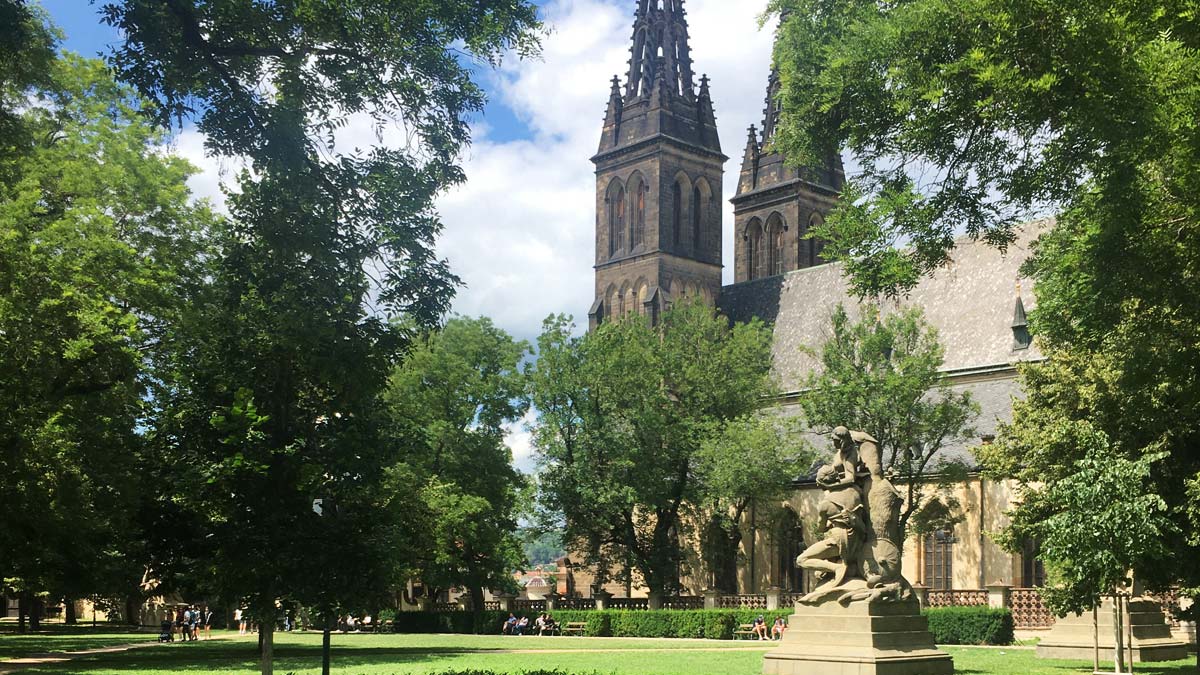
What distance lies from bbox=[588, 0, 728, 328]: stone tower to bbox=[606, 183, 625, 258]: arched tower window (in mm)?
59

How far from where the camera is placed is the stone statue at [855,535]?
66.3ft

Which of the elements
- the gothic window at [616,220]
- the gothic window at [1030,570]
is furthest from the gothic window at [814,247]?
the gothic window at [1030,570]

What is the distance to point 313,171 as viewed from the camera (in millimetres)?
15305

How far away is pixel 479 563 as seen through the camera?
53594mm

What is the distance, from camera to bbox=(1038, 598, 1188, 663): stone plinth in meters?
29.5

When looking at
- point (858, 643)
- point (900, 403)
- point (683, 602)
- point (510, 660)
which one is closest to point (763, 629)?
point (900, 403)

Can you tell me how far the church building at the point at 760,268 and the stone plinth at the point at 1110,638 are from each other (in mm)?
18970

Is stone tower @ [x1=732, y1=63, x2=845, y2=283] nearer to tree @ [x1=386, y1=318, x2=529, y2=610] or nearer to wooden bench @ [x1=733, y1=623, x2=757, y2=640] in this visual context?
tree @ [x1=386, y1=318, x2=529, y2=610]

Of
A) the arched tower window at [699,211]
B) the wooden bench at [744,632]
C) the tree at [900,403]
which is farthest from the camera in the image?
the arched tower window at [699,211]

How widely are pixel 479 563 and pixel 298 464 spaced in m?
36.9

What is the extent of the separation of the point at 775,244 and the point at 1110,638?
5274 cm

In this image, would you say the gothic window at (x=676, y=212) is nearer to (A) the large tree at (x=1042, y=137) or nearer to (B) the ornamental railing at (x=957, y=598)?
(B) the ornamental railing at (x=957, y=598)

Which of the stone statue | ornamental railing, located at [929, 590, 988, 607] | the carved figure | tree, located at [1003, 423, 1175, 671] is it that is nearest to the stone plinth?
tree, located at [1003, 423, 1175, 671]

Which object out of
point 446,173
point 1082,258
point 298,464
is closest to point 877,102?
point 1082,258
